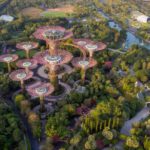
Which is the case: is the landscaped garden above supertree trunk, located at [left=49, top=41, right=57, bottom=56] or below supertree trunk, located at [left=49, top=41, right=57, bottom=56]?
below

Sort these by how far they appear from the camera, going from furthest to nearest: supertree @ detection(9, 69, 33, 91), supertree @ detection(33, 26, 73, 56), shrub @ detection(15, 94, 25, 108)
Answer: supertree @ detection(33, 26, 73, 56), supertree @ detection(9, 69, 33, 91), shrub @ detection(15, 94, 25, 108)

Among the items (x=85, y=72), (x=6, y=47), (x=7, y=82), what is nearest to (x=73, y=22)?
(x=6, y=47)

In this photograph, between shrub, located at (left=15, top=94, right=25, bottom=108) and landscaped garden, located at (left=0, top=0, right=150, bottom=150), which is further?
shrub, located at (left=15, top=94, right=25, bottom=108)

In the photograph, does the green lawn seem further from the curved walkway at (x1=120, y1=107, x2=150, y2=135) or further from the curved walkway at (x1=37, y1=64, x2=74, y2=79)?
the curved walkway at (x1=120, y1=107, x2=150, y2=135)

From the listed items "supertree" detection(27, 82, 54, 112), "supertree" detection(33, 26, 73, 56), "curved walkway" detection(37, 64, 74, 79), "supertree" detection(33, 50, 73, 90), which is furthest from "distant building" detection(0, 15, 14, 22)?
"supertree" detection(27, 82, 54, 112)

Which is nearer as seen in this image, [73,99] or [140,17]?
[73,99]

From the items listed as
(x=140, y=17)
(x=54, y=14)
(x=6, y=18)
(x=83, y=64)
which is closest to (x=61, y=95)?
(x=83, y=64)

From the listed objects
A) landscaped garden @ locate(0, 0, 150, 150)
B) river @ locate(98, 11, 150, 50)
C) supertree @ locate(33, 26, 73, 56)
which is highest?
supertree @ locate(33, 26, 73, 56)

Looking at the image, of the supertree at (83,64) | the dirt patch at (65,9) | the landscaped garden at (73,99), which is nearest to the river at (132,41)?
the landscaped garden at (73,99)

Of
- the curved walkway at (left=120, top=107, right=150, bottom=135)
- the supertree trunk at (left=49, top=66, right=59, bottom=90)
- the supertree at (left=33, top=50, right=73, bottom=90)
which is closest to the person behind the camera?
the curved walkway at (left=120, top=107, right=150, bottom=135)

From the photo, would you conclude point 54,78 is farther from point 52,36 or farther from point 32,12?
point 32,12
